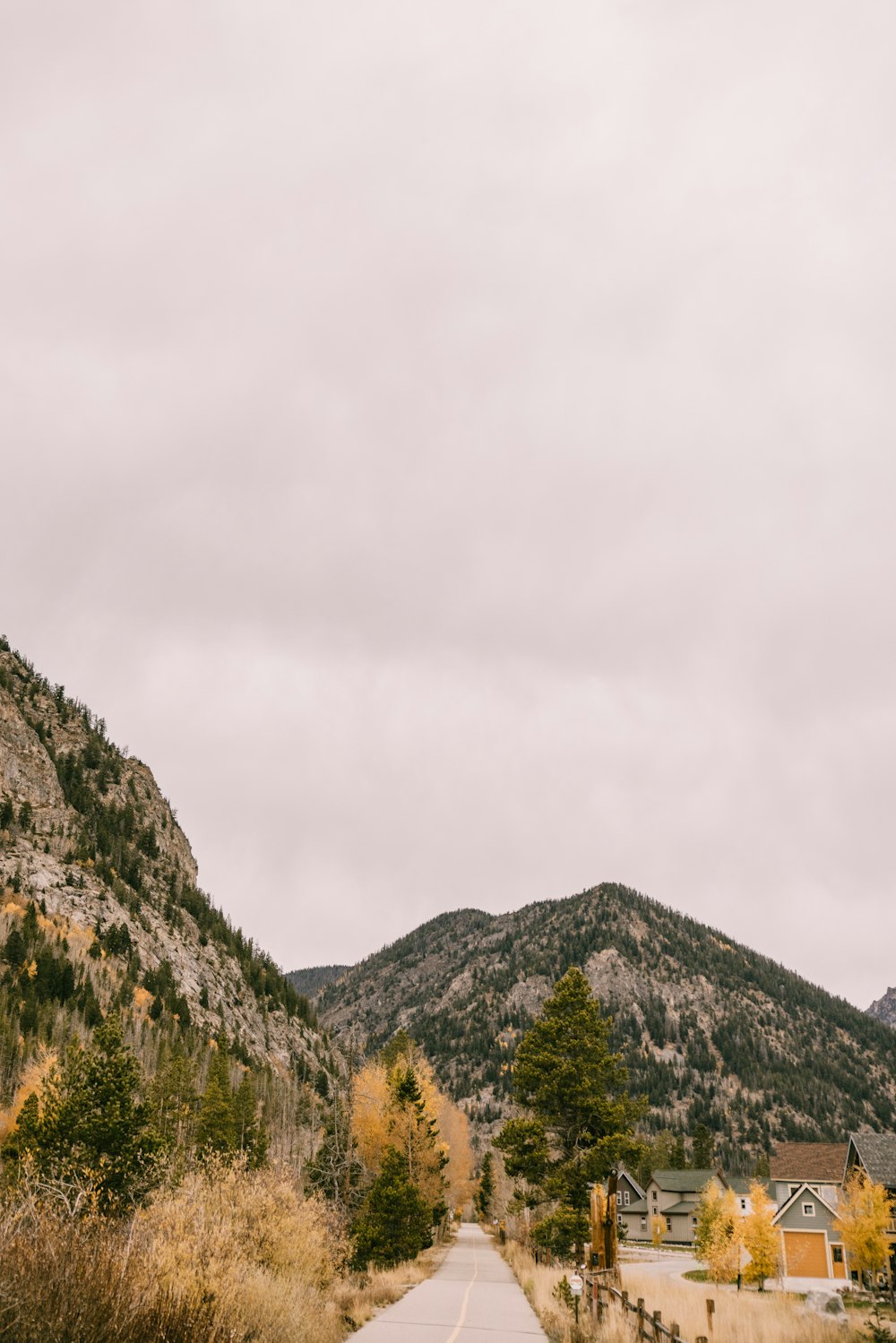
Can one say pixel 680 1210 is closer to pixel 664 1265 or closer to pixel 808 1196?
pixel 664 1265

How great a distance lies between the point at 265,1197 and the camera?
19.0 meters

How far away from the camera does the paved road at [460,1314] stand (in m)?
16.2

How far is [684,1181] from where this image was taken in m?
93.4

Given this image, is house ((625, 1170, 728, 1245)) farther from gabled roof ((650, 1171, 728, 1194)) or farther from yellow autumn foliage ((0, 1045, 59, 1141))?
yellow autumn foliage ((0, 1045, 59, 1141))

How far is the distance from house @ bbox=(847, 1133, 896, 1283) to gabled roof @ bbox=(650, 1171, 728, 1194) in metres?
46.2

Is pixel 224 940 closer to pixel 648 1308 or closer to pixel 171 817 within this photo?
pixel 171 817

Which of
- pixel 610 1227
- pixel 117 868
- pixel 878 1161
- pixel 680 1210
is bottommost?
pixel 680 1210

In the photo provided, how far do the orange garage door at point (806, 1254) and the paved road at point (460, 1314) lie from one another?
3120cm

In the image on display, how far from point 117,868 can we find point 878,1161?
136 metres

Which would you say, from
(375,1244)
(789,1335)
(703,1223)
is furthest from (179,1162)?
(703,1223)

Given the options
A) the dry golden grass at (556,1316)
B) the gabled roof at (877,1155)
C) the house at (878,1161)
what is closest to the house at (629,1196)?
the house at (878,1161)

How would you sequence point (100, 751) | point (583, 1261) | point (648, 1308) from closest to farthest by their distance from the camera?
1. point (648, 1308)
2. point (583, 1261)
3. point (100, 751)

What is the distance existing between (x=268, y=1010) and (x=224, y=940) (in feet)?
59.5

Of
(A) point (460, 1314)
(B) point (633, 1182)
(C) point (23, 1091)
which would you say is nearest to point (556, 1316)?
(A) point (460, 1314)
